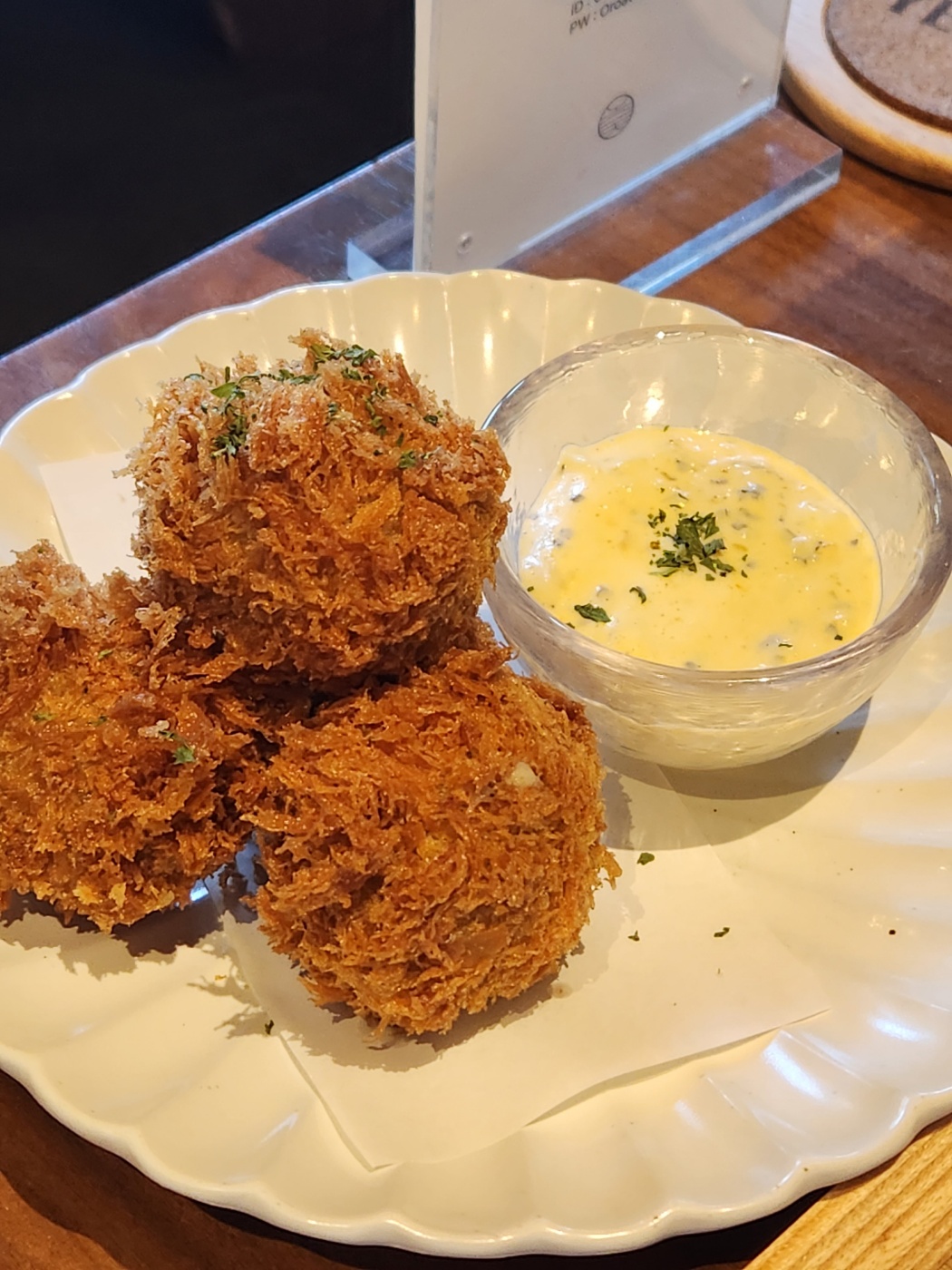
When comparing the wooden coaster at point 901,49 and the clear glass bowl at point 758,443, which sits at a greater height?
the wooden coaster at point 901,49

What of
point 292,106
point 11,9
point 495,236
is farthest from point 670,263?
point 11,9

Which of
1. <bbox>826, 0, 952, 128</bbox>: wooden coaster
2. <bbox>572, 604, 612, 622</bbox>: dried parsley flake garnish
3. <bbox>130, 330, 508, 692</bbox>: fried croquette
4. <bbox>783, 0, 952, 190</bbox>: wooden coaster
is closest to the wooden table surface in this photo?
<bbox>783, 0, 952, 190</bbox>: wooden coaster

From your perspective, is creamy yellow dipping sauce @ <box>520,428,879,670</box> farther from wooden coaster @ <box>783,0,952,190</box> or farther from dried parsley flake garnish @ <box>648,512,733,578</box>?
wooden coaster @ <box>783,0,952,190</box>

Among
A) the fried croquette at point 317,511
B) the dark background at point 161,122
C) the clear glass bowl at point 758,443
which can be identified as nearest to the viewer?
the fried croquette at point 317,511

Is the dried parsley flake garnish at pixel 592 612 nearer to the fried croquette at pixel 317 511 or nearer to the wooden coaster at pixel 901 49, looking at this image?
the fried croquette at pixel 317 511

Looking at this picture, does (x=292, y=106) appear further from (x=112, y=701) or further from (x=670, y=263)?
(x=112, y=701)

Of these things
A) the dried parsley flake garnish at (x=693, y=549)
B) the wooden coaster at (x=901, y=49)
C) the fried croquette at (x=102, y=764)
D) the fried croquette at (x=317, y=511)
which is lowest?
the dried parsley flake garnish at (x=693, y=549)

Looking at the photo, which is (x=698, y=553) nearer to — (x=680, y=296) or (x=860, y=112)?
(x=680, y=296)

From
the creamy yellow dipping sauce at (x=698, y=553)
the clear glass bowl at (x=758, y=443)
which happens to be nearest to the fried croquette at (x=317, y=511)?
the clear glass bowl at (x=758, y=443)
